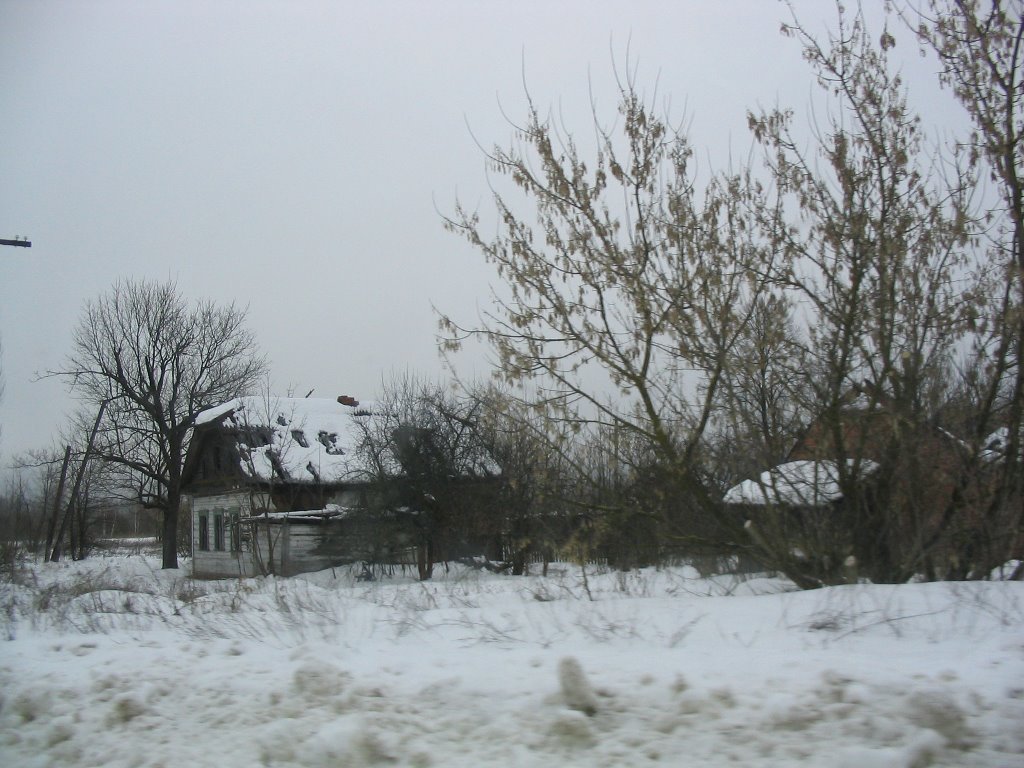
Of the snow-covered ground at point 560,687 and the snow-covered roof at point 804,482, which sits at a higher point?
the snow-covered roof at point 804,482

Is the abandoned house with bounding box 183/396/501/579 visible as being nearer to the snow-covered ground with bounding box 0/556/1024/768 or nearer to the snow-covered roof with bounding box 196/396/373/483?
the snow-covered roof with bounding box 196/396/373/483

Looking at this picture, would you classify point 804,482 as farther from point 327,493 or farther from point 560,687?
point 327,493

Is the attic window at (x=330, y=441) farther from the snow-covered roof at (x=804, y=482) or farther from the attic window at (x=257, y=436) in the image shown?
the snow-covered roof at (x=804, y=482)

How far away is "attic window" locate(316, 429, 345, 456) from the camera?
3400 centimetres

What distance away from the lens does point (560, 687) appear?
480 centimetres

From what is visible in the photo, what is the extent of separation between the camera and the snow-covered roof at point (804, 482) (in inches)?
361

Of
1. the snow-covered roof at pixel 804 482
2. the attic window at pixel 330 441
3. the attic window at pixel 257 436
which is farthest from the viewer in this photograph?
the attic window at pixel 330 441

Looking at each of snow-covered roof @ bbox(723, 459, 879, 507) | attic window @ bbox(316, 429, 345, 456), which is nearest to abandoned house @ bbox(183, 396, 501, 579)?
attic window @ bbox(316, 429, 345, 456)

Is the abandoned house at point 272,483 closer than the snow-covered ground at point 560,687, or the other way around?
the snow-covered ground at point 560,687

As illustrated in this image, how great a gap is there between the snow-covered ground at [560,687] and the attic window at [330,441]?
86.1 ft

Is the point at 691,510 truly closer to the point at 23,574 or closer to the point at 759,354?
the point at 759,354

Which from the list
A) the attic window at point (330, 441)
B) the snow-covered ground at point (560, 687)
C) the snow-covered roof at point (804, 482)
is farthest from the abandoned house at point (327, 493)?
the snow-covered ground at point (560, 687)

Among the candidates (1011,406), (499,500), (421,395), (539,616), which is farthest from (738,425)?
(421,395)

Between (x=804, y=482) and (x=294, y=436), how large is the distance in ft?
90.4
